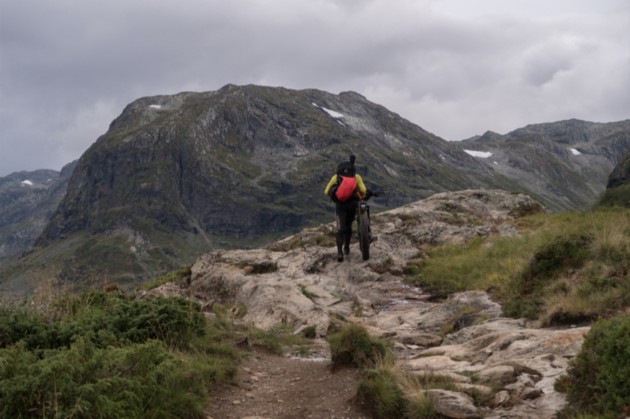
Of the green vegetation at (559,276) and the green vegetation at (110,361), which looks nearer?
the green vegetation at (110,361)

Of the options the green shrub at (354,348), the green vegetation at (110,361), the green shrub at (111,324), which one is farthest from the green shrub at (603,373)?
the green shrub at (111,324)

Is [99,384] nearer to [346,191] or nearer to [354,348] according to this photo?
[354,348]

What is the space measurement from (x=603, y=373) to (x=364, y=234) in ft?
44.9

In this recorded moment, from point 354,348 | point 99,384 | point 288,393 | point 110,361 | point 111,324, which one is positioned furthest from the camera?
point 354,348

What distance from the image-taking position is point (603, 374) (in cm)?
536

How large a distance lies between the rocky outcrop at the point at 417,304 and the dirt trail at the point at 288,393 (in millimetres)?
1071

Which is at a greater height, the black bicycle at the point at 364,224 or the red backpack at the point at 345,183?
the red backpack at the point at 345,183

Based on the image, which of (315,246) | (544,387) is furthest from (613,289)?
(315,246)

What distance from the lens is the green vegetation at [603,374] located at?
506cm

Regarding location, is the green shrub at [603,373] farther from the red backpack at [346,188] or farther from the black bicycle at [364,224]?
the black bicycle at [364,224]

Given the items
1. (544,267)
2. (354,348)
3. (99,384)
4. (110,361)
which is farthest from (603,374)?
(544,267)

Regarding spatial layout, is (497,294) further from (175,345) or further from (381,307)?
(175,345)

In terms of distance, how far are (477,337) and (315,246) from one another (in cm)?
1375

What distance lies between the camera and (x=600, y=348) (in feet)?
18.6
